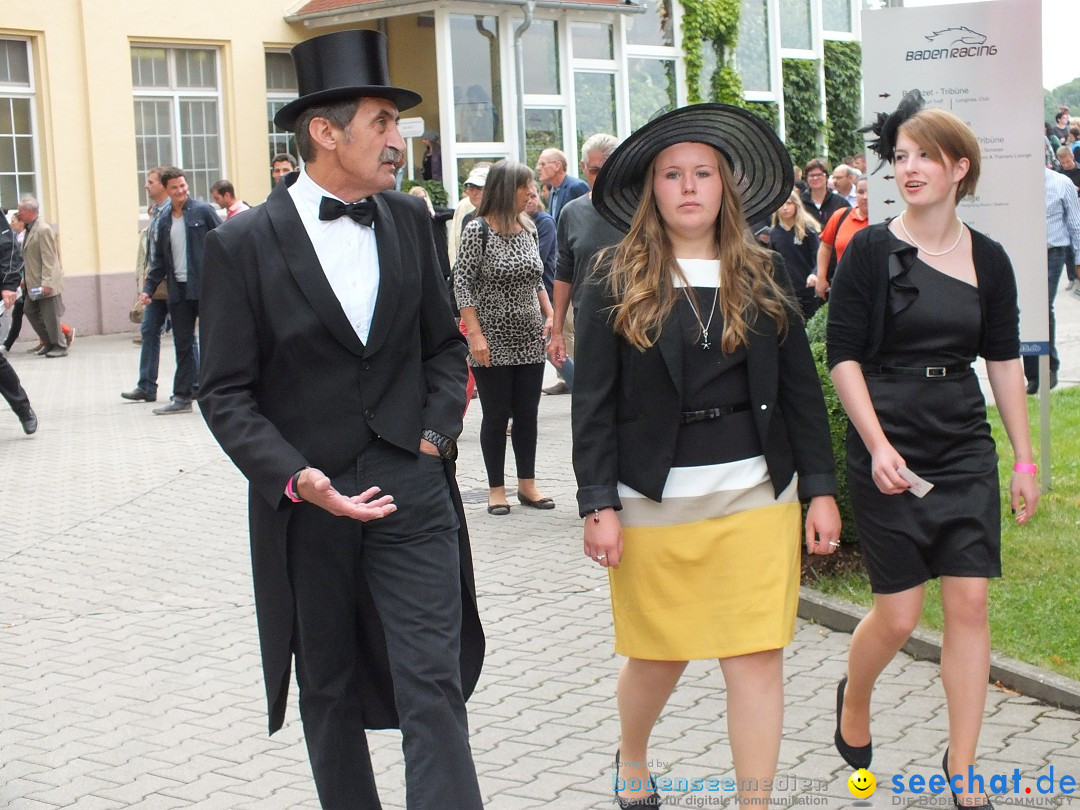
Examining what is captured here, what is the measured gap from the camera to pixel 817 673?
17.8 ft

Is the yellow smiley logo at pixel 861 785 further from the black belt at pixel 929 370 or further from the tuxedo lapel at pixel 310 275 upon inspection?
the tuxedo lapel at pixel 310 275

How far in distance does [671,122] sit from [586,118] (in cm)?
2177

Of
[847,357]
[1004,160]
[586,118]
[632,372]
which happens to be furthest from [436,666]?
[586,118]

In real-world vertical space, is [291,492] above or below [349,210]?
below

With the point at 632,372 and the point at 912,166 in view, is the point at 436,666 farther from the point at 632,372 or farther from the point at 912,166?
the point at 912,166

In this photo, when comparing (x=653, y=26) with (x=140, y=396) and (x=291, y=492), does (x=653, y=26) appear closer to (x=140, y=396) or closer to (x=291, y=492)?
(x=140, y=396)

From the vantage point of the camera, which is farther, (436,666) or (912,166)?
(912,166)

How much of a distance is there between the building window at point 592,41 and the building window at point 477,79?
1980 millimetres

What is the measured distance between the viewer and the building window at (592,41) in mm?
25203

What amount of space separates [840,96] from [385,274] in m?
28.9

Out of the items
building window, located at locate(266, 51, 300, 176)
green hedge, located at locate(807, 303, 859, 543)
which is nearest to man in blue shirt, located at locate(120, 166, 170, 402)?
green hedge, located at locate(807, 303, 859, 543)

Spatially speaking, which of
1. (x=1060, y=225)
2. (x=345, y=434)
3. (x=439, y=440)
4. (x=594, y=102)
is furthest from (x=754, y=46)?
(x=345, y=434)

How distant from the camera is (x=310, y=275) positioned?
3.49 m

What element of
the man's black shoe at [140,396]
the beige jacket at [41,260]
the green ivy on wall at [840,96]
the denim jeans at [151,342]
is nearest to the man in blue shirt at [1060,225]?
the denim jeans at [151,342]
